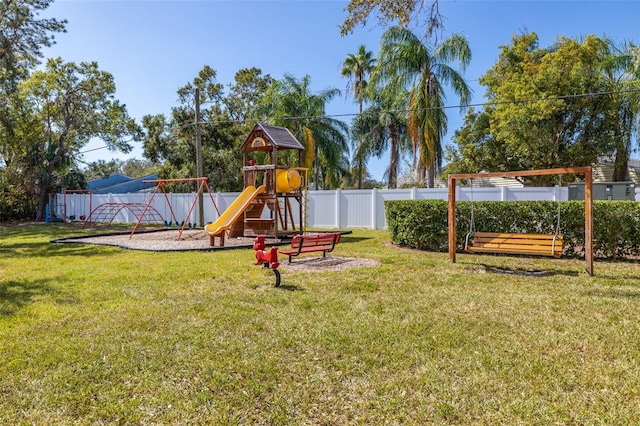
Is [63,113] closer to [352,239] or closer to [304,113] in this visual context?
[304,113]

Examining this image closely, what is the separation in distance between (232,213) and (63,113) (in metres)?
20.7

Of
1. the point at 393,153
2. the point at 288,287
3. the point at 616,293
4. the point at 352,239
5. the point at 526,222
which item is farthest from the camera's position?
the point at 393,153

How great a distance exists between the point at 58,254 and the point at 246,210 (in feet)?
17.2

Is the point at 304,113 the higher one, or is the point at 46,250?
the point at 304,113

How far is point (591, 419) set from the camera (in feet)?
8.31

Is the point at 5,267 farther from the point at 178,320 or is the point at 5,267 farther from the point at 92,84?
the point at 92,84

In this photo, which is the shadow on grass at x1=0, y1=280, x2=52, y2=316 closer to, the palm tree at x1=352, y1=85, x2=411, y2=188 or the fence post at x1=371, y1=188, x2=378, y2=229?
the fence post at x1=371, y1=188, x2=378, y2=229

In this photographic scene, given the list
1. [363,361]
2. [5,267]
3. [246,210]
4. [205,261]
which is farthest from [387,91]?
[363,361]

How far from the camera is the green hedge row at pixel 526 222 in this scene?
8062 millimetres

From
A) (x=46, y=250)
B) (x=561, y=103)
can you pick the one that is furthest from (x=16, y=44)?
(x=561, y=103)

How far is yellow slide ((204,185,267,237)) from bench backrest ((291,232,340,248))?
354cm

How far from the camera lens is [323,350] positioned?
365 centimetres

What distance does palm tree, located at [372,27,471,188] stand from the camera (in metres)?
18.5

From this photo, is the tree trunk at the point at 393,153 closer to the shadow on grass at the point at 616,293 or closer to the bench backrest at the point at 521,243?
the bench backrest at the point at 521,243
